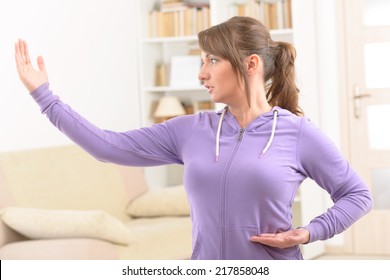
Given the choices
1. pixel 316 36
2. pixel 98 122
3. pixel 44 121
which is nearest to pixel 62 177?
pixel 44 121

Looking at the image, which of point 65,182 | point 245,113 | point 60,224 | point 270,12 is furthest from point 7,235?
point 270,12

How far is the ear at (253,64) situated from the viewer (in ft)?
4.42

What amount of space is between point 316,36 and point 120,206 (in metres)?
1.29

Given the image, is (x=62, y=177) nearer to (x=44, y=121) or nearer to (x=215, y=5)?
(x=44, y=121)

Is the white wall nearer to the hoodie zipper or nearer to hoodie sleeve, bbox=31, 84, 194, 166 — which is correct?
hoodie sleeve, bbox=31, 84, 194, 166

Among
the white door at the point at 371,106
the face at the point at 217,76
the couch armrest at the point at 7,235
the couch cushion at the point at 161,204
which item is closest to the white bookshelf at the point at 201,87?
the white door at the point at 371,106

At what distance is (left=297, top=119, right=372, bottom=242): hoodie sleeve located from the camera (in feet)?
4.19

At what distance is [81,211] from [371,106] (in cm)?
183

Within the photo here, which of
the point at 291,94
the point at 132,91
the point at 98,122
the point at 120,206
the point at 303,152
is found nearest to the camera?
the point at 303,152

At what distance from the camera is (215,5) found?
402 centimetres

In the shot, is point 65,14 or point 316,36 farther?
point 316,36

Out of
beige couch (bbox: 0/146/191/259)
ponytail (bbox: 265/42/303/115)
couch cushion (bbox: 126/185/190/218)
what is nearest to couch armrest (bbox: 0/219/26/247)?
beige couch (bbox: 0/146/191/259)

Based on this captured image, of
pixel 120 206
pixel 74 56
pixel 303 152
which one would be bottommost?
pixel 120 206

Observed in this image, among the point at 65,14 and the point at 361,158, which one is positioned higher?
the point at 65,14
